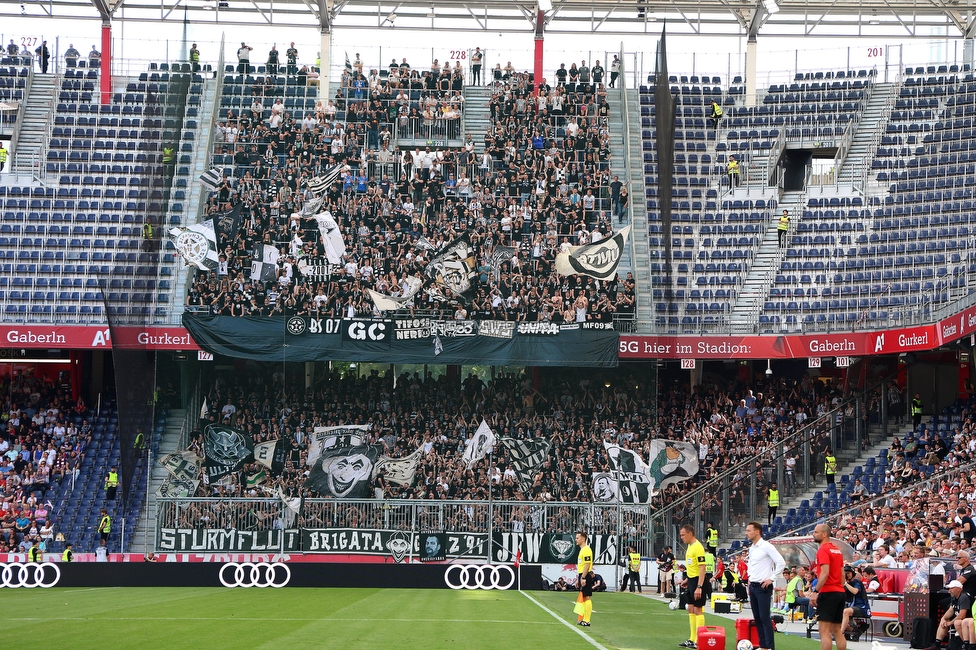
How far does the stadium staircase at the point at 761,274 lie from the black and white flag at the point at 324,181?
45.5 feet

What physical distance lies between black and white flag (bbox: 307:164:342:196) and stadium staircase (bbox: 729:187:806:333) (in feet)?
45.5

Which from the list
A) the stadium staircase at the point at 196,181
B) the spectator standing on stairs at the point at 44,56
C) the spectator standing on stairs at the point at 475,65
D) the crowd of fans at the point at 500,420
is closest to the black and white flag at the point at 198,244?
the stadium staircase at the point at 196,181

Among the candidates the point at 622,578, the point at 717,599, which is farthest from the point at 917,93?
the point at 717,599

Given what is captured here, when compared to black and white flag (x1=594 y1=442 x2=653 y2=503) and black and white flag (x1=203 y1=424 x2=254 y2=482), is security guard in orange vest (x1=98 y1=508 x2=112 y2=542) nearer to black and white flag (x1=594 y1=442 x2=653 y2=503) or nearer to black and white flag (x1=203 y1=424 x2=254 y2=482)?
black and white flag (x1=203 y1=424 x2=254 y2=482)

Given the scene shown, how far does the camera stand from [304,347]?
36.6 metres

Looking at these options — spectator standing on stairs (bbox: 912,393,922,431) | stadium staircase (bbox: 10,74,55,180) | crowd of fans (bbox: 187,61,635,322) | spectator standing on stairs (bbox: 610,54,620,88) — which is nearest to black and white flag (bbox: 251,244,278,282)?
crowd of fans (bbox: 187,61,635,322)

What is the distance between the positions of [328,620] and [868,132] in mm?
31645

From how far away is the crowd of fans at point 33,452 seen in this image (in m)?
35.2

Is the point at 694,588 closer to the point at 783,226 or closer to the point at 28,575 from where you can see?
the point at 28,575

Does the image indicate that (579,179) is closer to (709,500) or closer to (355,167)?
(355,167)

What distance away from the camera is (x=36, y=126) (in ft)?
150

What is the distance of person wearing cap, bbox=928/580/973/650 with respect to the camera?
16484mm

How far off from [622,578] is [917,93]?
22.8m

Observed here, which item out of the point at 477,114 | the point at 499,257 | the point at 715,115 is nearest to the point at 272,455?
the point at 499,257
